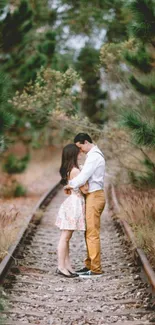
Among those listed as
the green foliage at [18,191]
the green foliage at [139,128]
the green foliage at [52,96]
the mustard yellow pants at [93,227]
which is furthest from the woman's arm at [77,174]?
the green foliage at [18,191]

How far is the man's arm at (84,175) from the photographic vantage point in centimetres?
740

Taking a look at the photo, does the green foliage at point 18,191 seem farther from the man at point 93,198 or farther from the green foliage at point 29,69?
the man at point 93,198

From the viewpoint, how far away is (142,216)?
988 centimetres

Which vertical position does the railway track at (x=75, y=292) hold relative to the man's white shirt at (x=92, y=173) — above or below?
below

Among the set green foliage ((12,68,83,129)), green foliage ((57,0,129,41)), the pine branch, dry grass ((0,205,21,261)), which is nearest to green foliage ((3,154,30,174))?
green foliage ((12,68,83,129))

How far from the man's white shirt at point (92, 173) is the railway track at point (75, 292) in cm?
120

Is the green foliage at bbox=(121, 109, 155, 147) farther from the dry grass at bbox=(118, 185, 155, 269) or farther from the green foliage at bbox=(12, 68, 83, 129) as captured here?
the green foliage at bbox=(12, 68, 83, 129)

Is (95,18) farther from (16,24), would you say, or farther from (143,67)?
(143,67)

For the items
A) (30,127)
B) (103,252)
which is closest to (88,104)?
(30,127)

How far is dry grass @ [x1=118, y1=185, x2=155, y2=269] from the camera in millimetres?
8018

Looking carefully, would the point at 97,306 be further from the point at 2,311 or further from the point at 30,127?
the point at 30,127

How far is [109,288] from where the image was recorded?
6.80 m

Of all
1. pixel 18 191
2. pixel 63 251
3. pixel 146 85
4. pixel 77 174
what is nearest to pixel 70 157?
pixel 77 174

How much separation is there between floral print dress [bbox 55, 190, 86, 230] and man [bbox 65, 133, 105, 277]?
0.27 ft
